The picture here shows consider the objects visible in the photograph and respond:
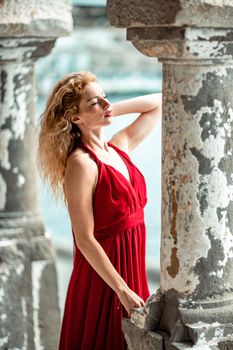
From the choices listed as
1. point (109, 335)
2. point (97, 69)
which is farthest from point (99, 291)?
point (97, 69)

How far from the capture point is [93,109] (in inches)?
156

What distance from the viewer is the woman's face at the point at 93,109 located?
13.0 ft

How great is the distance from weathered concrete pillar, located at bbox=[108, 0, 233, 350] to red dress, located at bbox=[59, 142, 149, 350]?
32 cm

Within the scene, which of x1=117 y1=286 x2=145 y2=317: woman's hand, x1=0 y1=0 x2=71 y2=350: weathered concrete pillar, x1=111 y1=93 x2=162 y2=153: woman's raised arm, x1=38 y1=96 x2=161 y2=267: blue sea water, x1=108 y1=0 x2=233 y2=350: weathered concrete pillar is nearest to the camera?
x1=108 y1=0 x2=233 y2=350: weathered concrete pillar

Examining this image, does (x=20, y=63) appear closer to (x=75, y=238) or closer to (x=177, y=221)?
(x=75, y=238)

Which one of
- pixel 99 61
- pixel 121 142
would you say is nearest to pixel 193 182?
pixel 121 142

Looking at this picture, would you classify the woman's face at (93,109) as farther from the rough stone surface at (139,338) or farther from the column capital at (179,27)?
the rough stone surface at (139,338)

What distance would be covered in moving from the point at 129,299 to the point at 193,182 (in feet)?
1.76

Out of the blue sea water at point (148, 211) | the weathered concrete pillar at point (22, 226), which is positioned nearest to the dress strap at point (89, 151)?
the weathered concrete pillar at point (22, 226)

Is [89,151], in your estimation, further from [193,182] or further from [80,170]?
[193,182]

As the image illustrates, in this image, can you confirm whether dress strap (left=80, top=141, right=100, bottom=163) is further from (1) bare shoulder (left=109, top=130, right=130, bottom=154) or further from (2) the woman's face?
(1) bare shoulder (left=109, top=130, right=130, bottom=154)

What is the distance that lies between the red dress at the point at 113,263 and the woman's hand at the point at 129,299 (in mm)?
188

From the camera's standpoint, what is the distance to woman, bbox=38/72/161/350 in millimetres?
3854

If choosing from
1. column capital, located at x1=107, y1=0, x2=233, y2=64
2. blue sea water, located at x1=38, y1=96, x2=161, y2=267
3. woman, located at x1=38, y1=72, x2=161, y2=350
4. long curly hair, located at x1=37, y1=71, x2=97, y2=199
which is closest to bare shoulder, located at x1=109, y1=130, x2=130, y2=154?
woman, located at x1=38, y1=72, x2=161, y2=350
